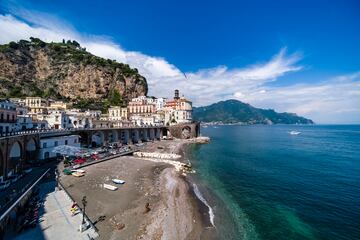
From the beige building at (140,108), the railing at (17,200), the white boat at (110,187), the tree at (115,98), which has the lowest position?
the white boat at (110,187)

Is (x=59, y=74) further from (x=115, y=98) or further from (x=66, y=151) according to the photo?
(x=66, y=151)

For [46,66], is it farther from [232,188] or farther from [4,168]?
[232,188]

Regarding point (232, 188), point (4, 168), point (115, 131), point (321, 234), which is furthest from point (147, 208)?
point (115, 131)

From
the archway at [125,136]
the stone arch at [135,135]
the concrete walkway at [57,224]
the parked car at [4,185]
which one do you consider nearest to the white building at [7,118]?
the parked car at [4,185]

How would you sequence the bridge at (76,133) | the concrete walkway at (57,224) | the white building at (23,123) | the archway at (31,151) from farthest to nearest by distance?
1. the white building at (23,123)
2. the archway at (31,151)
3. the bridge at (76,133)
4. the concrete walkway at (57,224)

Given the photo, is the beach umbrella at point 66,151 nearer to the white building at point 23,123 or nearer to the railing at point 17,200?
the railing at point 17,200

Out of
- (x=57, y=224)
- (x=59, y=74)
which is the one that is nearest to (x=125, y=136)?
(x=57, y=224)

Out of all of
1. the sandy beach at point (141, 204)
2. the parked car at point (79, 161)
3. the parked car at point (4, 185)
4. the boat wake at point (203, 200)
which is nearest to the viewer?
the sandy beach at point (141, 204)

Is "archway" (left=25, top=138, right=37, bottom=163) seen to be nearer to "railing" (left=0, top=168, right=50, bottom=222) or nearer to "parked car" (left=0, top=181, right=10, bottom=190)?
"railing" (left=0, top=168, right=50, bottom=222)
